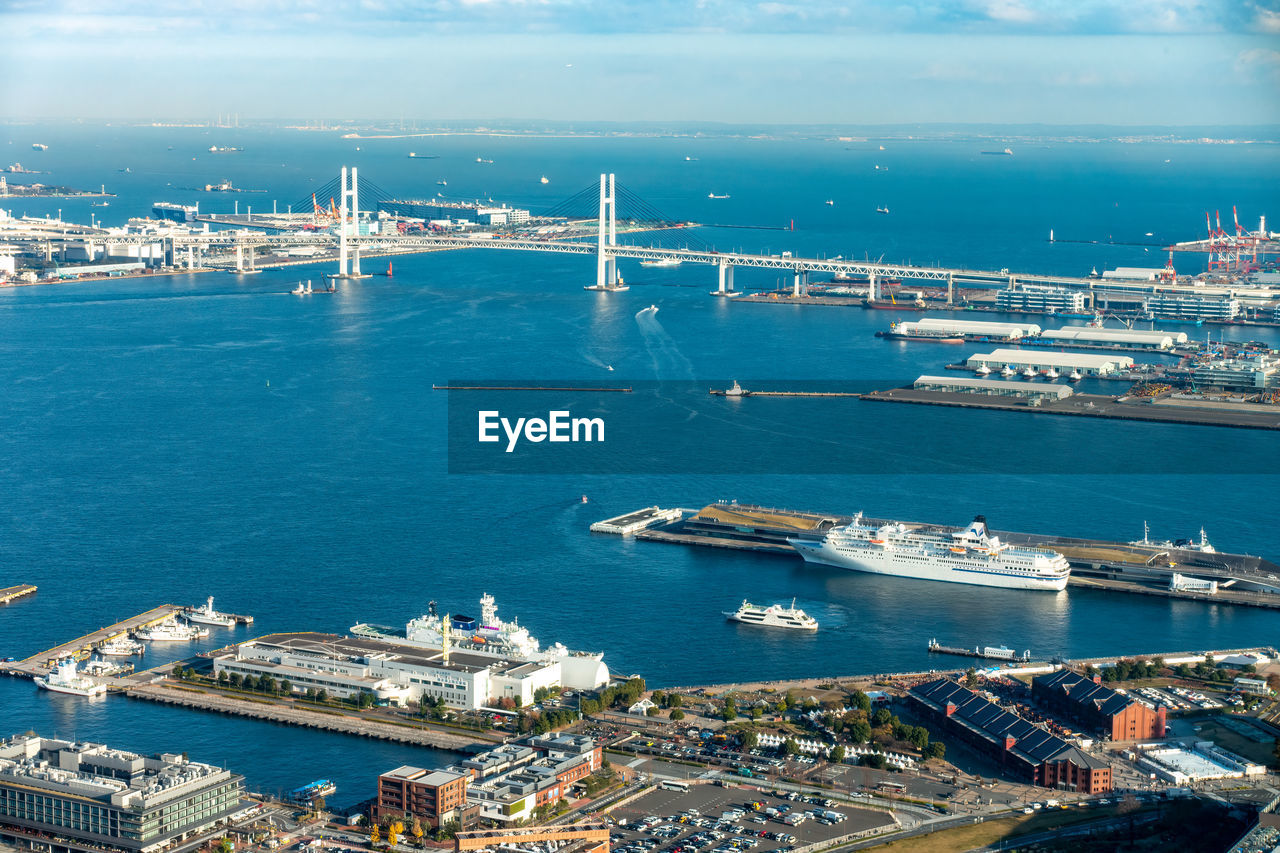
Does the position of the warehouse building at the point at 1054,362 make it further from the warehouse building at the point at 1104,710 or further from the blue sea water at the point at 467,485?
the warehouse building at the point at 1104,710

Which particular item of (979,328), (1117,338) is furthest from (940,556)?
(979,328)

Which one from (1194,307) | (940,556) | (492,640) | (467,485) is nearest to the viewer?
(492,640)

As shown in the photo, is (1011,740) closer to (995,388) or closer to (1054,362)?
(995,388)

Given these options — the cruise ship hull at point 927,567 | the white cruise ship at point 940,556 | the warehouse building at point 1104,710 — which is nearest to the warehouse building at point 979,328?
the white cruise ship at point 940,556

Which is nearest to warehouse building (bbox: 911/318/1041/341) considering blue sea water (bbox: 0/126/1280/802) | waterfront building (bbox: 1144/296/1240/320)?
blue sea water (bbox: 0/126/1280/802)

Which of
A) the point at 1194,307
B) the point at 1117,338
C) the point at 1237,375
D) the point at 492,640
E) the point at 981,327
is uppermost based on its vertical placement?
the point at 1194,307

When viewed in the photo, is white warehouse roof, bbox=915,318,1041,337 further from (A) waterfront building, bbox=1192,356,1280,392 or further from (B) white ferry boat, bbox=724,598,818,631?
(B) white ferry boat, bbox=724,598,818,631
